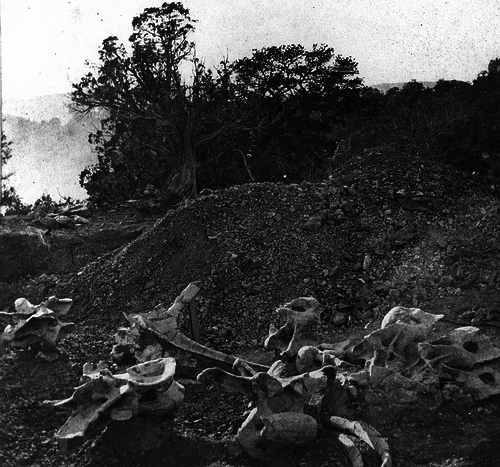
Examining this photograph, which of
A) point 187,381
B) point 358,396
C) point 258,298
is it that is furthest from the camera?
point 258,298

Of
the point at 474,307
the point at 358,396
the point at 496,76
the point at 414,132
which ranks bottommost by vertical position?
the point at 474,307

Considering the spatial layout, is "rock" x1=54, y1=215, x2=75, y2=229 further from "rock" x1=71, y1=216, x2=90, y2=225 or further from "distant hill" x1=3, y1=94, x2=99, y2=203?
"distant hill" x1=3, y1=94, x2=99, y2=203

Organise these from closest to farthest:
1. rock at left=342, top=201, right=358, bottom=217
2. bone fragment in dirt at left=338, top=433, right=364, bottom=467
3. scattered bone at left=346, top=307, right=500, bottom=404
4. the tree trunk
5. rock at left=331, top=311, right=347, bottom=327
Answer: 1. bone fragment in dirt at left=338, top=433, right=364, bottom=467
2. scattered bone at left=346, top=307, right=500, bottom=404
3. rock at left=331, top=311, right=347, bottom=327
4. rock at left=342, top=201, right=358, bottom=217
5. the tree trunk

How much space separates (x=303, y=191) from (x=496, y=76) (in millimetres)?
1937

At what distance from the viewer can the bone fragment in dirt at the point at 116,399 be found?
2.66 m

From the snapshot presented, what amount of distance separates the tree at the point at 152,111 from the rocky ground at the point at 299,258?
31.9 inches

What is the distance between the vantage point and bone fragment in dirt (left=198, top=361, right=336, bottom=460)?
2.71 meters

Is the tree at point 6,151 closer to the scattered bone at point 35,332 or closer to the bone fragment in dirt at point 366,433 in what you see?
the scattered bone at point 35,332

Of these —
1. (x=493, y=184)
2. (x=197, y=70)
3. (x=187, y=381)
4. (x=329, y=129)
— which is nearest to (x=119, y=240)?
(x=197, y=70)

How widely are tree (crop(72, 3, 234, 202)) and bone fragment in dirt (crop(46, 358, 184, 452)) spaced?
4.96 meters

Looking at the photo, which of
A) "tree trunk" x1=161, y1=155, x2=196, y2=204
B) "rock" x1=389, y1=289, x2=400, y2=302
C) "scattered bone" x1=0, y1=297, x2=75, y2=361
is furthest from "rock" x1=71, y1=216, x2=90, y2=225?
"scattered bone" x1=0, y1=297, x2=75, y2=361

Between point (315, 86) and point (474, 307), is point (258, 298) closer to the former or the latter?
point (474, 307)

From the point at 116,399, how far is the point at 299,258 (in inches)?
137

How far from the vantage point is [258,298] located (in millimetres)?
5750
